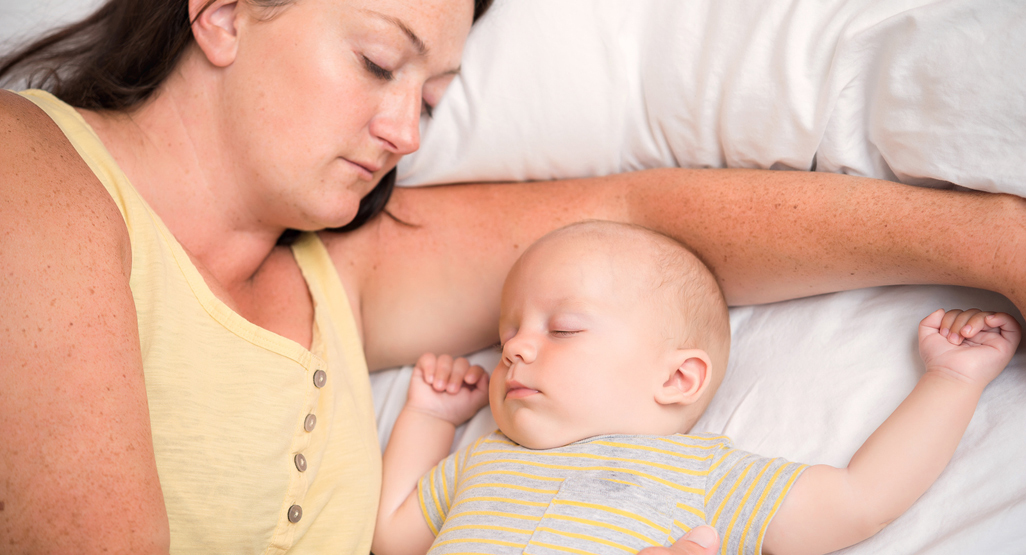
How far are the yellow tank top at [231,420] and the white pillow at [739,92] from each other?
0.61m

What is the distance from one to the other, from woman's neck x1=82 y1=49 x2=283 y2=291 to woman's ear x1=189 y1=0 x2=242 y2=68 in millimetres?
52

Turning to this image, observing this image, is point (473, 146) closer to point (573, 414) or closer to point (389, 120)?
point (389, 120)

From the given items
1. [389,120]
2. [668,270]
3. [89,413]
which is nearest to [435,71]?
[389,120]

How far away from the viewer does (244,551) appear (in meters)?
1.09

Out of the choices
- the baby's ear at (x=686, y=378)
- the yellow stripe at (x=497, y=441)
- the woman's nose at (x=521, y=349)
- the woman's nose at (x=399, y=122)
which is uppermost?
the woman's nose at (x=399, y=122)

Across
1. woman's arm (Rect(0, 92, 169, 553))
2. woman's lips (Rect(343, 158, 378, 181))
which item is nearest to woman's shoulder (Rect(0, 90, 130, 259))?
woman's arm (Rect(0, 92, 169, 553))

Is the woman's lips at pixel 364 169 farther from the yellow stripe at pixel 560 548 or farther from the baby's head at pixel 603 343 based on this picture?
the yellow stripe at pixel 560 548

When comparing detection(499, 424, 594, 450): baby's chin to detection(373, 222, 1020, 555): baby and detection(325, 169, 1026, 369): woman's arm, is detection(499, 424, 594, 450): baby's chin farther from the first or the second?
detection(325, 169, 1026, 369): woman's arm

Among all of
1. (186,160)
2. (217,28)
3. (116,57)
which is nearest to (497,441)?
(186,160)

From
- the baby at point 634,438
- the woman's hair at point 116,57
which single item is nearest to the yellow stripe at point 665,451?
the baby at point 634,438

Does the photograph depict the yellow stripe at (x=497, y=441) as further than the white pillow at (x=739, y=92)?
Yes

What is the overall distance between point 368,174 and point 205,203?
1.06ft

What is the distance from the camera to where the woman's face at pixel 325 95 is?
1.22 meters

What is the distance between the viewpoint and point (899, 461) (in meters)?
0.98
